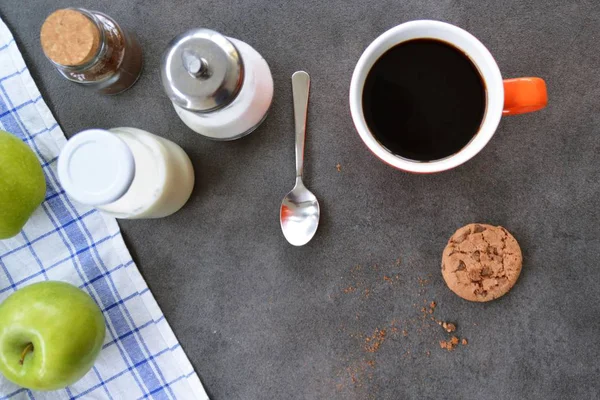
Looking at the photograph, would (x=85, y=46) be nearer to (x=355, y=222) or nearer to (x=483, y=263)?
(x=355, y=222)

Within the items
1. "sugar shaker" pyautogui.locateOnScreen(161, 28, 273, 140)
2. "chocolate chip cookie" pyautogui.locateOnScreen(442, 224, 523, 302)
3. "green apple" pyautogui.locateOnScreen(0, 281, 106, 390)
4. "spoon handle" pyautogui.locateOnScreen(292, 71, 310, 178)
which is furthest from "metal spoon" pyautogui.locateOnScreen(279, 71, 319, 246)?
"green apple" pyautogui.locateOnScreen(0, 281, 106, 390)

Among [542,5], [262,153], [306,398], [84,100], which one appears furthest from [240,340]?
[542,5]

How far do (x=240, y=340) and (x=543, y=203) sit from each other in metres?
0.56

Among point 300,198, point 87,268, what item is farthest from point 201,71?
point 87,268

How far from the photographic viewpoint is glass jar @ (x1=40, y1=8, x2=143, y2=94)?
0.79 m

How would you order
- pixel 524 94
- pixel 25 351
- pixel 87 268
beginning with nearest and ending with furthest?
pixel 524 94 → pixel 25 351 → pixel 87 268

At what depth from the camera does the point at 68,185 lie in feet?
2.40

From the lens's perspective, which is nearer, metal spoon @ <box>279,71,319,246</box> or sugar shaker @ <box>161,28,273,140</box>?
sugar shaker @ <box>161,28,273,140</box>

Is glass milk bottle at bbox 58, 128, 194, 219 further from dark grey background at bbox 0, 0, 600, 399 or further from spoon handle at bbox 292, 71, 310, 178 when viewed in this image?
spoon handle at bbox 292, 71, 310, 178

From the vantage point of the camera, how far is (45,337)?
2.62 ft

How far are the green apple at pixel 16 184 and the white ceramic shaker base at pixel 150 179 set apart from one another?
0.14 m

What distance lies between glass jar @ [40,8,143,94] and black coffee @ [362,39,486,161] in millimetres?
406

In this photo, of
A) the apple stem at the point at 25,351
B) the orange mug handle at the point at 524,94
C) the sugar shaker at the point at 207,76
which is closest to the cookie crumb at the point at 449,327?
the orange mug handle at the point at 524,94

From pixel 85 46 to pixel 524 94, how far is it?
0.62 metres
